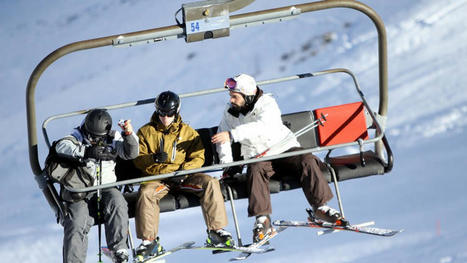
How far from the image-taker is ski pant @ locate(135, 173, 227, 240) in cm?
802

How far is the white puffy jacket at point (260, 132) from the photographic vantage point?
829 cm

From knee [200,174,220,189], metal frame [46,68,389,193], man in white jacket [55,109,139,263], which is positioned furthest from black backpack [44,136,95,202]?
knee [200,174,220,189]

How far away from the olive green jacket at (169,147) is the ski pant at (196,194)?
16 cm

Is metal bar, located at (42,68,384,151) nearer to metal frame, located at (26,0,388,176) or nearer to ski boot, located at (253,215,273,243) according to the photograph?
metal frame, located at (26,0,388,176)

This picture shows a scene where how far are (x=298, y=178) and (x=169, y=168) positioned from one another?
131 cm

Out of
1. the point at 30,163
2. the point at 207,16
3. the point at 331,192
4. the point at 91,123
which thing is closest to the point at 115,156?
the point at 91,123

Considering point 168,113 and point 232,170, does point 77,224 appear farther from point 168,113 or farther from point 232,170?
point 232,170

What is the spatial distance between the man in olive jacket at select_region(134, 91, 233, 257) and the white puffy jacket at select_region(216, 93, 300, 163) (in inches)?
12.5

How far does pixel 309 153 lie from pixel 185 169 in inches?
50.3

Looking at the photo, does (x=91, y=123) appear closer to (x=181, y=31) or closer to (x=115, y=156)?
(x=115, y=156)

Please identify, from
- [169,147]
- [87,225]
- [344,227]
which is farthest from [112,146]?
[344,227]

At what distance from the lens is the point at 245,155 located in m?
8.59

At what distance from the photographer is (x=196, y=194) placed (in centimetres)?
830

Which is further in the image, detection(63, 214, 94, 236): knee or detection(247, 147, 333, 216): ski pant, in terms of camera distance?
detection(247, 147, 333, 216): ski pant
